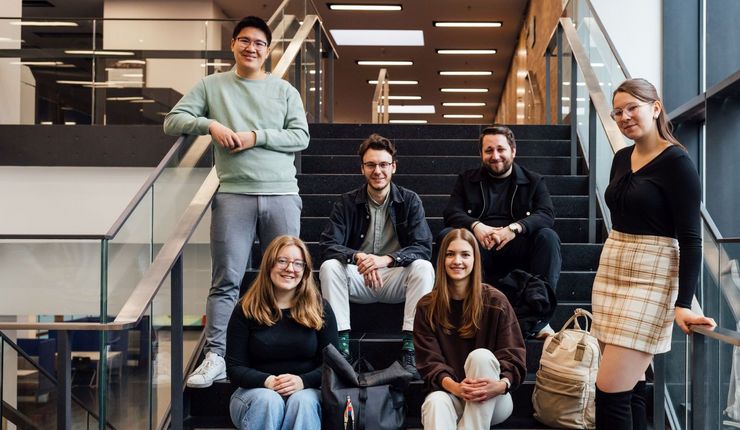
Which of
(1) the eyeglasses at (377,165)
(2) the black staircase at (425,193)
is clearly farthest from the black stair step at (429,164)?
(1) the eyeglasses at (377,165)

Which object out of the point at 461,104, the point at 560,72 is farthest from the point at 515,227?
the point at 461,104

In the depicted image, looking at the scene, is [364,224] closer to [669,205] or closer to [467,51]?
[669,205]

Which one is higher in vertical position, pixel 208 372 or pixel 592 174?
pixel 592 174

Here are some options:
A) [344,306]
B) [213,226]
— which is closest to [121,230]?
[213,226]

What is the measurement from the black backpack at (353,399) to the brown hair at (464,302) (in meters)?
0.32

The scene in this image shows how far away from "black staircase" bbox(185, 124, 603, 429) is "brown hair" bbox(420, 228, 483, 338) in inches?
17.5

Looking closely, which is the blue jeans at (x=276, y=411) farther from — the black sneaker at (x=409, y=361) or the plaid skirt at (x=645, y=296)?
the plaid skirt at (x=645, y=296)

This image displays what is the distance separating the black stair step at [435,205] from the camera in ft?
16.4

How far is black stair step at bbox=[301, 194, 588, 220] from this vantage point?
4996 mm

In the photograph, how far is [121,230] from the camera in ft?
9.62

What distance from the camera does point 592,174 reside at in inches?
195

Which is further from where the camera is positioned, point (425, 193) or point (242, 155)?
point (425, 193)

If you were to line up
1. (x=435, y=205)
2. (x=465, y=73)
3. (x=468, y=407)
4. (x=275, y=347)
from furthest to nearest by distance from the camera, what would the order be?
(x=465, y=73), (x=435, y=205), (x=275, y=347), (x=468, y=407)

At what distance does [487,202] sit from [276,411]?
5.65ft
